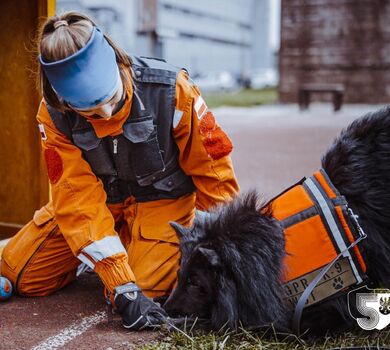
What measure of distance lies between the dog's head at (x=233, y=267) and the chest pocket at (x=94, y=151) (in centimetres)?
67

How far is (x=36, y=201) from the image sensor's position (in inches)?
168

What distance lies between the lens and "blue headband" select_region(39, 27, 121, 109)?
2633 millimetres

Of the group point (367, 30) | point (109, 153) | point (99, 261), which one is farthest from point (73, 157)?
point (367, 30)

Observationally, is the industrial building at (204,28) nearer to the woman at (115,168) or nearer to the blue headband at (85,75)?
the woman at (115,168)

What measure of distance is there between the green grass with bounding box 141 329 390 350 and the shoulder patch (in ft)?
3.13

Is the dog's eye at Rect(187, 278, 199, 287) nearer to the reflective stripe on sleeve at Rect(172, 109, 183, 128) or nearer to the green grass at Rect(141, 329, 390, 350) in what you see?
the green grass at Rect(141, 329, 390, 350)

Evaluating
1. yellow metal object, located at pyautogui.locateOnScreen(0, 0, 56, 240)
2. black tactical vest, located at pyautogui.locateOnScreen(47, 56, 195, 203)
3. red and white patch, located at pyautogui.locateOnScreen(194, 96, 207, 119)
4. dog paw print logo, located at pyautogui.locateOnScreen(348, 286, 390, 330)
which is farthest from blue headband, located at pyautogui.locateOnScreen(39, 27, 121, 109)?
yellow metal object, located at pyautogui.locateOnScreen(0, 0, 56, 240)

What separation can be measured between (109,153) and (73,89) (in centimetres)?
61

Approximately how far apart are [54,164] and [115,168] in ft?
1.04

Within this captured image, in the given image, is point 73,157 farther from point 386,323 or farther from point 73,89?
point 386,323

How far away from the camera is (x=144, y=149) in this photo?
10.5 ft

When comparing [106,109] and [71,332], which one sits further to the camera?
[71,332]

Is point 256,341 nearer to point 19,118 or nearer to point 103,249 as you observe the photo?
A: point 103,249

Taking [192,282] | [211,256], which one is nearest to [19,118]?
[192,282]
